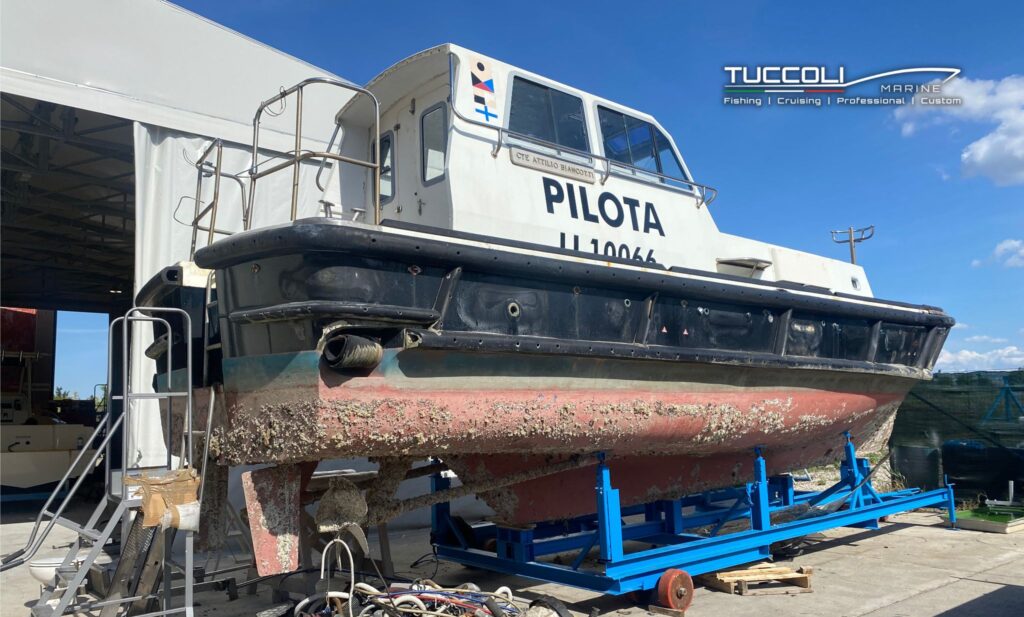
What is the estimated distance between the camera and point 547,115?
4598mm

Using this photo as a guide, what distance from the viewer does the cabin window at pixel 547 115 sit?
4.47 m

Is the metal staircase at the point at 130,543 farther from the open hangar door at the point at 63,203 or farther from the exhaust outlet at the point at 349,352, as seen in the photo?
the open hangar door at the point at 63,203

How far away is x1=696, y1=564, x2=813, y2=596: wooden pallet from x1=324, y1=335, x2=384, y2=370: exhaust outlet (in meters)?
2.96

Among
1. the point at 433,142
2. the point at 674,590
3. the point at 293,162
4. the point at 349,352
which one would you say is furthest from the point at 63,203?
the point at 674,590

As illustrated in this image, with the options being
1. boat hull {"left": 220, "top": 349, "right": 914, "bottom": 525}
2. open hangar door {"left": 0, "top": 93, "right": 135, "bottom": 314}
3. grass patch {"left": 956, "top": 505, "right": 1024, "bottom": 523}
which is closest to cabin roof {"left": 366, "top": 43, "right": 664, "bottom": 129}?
boat hull {"left": 220, "top": 349, "right": 914, "bottom": 525}

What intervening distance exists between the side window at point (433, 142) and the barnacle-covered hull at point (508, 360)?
1.14 m

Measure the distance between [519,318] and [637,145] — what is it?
6.94 ft

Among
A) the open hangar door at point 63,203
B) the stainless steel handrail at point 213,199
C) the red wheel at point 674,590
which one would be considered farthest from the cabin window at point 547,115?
the open hangar door at point 63,203

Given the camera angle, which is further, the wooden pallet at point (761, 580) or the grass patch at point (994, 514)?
the grass patch at point (994, 514)

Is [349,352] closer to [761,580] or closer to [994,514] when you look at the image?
[761,580]

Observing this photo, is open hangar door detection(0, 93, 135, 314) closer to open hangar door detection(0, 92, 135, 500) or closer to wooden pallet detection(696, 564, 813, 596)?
open hangar door detection(0, 92, 135, 500)

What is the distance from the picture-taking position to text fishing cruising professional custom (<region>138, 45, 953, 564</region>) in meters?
3.19

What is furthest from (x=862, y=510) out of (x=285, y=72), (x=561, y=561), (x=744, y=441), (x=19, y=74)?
(x=19, y=74)

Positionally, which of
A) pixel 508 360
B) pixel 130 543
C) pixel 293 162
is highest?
pixel 293 162
